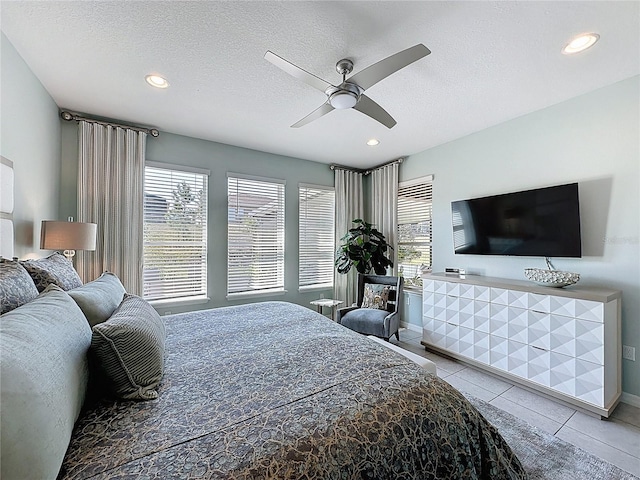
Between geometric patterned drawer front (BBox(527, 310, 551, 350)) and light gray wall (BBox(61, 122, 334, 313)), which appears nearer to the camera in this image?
geometric patterned drawer front (BBox(527, 310, 551, 350))

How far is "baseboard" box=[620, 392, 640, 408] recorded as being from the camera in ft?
7.75

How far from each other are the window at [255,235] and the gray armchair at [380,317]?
124 centimetres

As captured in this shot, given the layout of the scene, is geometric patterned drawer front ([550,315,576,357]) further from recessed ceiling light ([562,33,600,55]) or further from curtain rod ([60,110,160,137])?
curtain rod ([60,110,160,137])

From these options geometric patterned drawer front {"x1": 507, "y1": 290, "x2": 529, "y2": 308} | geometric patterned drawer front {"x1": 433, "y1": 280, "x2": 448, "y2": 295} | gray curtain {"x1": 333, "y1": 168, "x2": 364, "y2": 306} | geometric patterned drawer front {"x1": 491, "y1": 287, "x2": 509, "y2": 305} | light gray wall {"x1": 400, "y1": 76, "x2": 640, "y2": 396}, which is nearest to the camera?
light gray wall {"x1": 400, "y1": 76, "x2": 640, "y2": 396}

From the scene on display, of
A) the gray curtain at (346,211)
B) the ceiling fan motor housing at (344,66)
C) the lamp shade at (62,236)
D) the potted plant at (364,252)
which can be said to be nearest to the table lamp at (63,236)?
the lamp shade at (62,236)

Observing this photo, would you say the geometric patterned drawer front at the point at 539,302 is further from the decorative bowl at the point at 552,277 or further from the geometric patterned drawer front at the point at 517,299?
the decorative bowl at the point at 552,277

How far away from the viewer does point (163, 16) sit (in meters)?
1.74

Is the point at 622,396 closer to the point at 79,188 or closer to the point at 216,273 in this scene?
the point at 216,273

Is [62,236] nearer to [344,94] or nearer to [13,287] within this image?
[13,287]

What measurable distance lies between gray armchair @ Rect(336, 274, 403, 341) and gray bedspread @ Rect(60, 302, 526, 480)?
2062 mm

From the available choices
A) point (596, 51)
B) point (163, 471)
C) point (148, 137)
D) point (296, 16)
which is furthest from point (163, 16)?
point (596, 51)

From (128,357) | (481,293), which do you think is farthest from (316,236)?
(128,357)

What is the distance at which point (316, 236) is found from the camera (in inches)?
188

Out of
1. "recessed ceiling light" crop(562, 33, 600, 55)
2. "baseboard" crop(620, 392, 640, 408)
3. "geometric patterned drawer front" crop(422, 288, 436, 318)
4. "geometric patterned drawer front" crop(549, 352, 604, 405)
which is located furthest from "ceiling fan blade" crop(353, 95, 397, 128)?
"baseboard" crop(620, 392, 640, 408)
